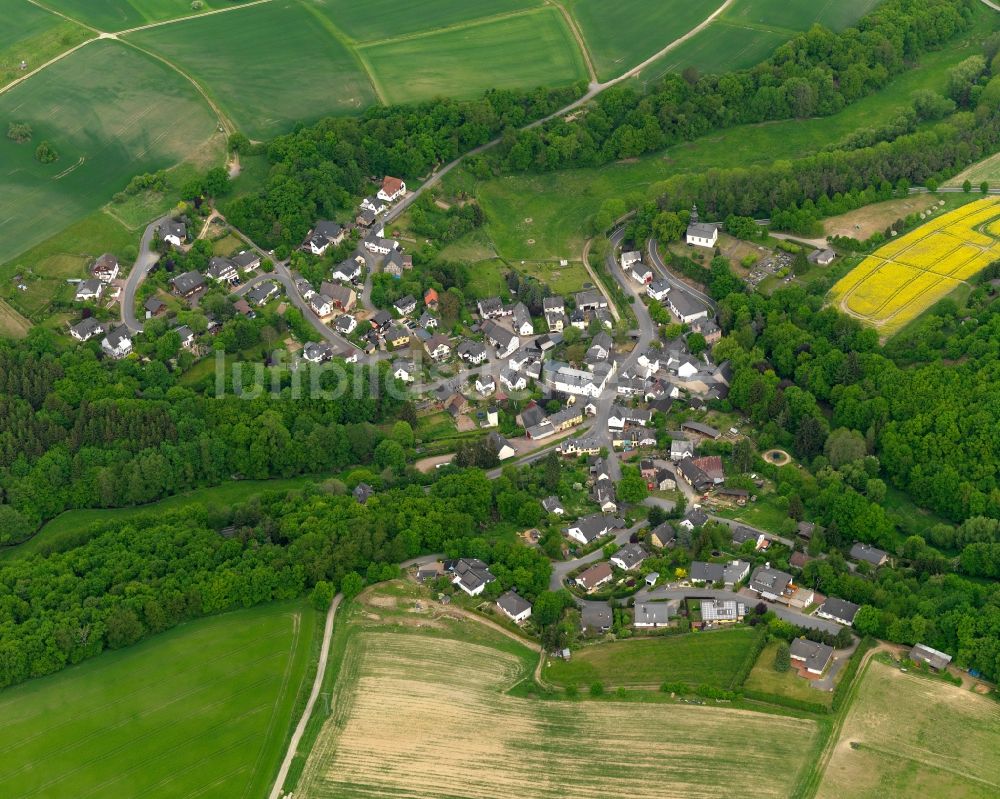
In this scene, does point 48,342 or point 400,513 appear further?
point 48,342

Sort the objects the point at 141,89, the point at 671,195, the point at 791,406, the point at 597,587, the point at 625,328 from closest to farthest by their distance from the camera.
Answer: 1. the point at 597,587
2. the point at 791,406
3. the point at 625,328
4. the point at 671,195
5. the point at 141,89

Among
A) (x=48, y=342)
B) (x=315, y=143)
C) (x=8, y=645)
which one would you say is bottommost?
(x=8, y=645)

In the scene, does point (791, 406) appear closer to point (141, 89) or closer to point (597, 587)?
point (597, 587)

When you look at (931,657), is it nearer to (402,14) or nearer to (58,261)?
(58,261)

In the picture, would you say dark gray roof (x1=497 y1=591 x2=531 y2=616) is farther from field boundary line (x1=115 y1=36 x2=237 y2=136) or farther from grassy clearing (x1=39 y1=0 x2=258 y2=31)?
grassy clearing (x1=39 y1=0 x2=258 y2=31)

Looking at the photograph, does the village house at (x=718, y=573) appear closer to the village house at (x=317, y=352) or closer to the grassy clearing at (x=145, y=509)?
the grassy clearing at (x=145, y=509)

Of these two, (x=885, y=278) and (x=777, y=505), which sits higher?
(x=885, y=278)

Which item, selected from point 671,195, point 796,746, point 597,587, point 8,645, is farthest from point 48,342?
point 796,746
